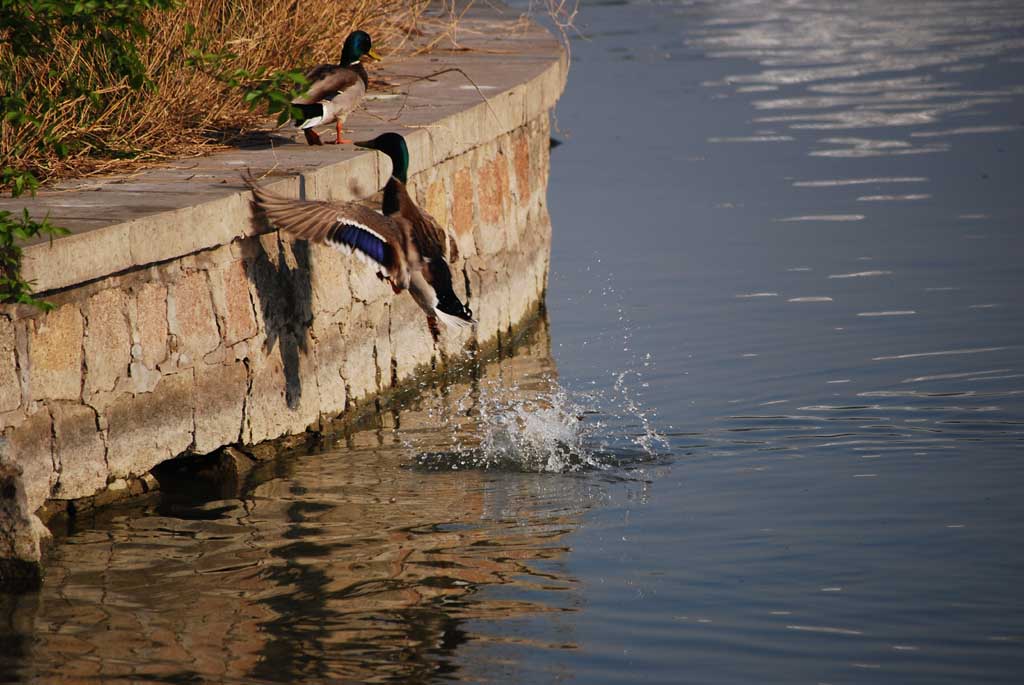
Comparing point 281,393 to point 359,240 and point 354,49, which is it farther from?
point 354,49

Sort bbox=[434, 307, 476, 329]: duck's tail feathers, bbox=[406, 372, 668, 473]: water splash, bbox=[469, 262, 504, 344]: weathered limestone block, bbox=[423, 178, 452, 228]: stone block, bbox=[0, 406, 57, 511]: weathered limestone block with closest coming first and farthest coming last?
bbox=[0, 406, 57, 511]: weathered limestone block
bbox=[434, 307, 476, 329]: duck's tail feathers
bbox=[406, 372, 668, 473]: water splash
bbox=[423, 178, 452, 228]: stone block
bbox=[469, 262, 504, 344]: weathered limestone block

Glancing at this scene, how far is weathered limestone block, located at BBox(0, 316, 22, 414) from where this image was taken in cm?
566

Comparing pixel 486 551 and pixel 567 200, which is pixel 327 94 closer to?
pixel 486 551

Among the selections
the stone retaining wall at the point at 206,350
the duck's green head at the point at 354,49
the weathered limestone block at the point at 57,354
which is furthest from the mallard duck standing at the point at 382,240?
the duck's green head at the point at 354,49

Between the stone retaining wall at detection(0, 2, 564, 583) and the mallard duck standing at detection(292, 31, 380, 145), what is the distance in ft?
0.97

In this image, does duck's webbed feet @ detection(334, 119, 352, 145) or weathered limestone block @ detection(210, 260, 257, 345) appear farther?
duck's webbed feet @ detection(334, 119, 352, 145)

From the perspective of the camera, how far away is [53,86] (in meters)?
7.27

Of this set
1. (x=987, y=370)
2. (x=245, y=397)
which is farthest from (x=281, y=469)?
(x=987, y=370)

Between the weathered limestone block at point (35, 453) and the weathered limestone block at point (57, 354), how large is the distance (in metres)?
0.10

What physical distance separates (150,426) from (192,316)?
1.51ft

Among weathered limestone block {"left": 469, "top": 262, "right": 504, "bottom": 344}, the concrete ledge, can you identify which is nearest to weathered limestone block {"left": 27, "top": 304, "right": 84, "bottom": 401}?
the concrete ledge

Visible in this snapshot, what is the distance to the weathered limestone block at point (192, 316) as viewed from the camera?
6.44 metres

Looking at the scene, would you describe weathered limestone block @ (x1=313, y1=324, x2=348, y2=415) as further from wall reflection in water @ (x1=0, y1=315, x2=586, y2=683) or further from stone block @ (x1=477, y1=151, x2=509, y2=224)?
stone block @ (x1=477, y1=151, x2=509, y2=224)

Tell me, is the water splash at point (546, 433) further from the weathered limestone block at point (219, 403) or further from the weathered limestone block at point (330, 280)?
the weathered limestone block at point (219, 403)
